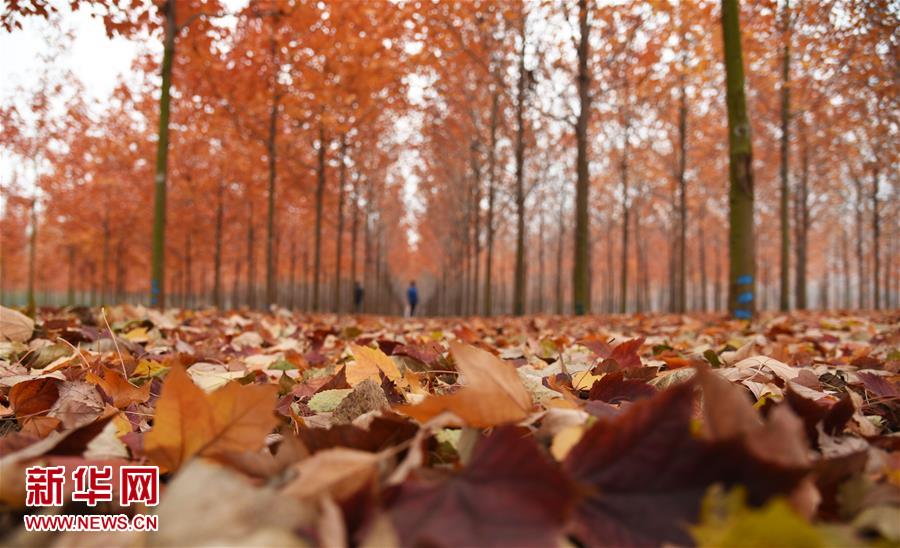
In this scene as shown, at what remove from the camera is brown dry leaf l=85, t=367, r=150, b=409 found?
1.14 metres

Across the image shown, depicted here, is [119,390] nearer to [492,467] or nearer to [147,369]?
[147,369]

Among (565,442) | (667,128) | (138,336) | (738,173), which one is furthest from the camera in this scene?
(667,128)

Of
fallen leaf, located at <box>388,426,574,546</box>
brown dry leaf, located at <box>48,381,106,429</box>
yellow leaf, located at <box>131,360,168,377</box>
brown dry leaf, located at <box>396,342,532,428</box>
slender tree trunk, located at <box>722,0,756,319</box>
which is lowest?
yellow leaf, located at <box>131,360,168,377</box>

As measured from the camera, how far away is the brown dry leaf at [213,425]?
0.65 meters

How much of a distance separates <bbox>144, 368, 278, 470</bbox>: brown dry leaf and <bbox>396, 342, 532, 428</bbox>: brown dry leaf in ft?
0.63

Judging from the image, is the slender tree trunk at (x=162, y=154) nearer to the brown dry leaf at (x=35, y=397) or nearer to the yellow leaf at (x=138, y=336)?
the yellow leaf at (x=138, y=336)

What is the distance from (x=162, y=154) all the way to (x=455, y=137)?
28.9 ft

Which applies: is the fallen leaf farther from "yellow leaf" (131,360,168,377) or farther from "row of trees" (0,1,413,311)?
"row of trees" (0,1,413,311)

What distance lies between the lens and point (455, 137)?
45.3 ft

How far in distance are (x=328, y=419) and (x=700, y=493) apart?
728 millimetres

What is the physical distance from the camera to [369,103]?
410 inches

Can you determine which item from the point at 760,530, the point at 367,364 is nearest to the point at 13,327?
the point at 367,364

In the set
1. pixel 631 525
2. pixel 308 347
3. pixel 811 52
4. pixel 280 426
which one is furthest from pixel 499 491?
pixel 811 52

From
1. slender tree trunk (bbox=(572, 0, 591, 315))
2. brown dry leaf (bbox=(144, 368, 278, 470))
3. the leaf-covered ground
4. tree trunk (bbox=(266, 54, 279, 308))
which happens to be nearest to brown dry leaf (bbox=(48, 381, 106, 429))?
the leaf-covered ground
